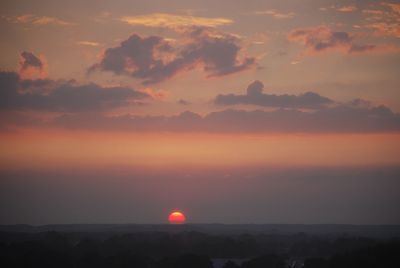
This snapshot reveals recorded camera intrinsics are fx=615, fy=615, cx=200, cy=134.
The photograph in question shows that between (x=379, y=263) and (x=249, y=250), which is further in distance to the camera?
(x=249, y=250)

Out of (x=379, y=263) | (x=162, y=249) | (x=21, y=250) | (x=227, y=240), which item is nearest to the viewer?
(x=379, y=263)

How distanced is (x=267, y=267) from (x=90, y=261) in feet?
77.1

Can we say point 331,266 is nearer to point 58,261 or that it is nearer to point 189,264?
point 189,264

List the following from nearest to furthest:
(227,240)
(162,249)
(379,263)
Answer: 1. (379,263)
2. (162,249)
3. (227,240)

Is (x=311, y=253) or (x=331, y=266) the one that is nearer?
(x=331, y=266)

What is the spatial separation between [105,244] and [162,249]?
10.8 m

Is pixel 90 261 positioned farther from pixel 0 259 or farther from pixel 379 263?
pixel 379 263

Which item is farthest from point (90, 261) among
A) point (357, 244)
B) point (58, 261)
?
point (357, 244)

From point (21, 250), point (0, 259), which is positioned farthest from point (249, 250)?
point (0, 259)

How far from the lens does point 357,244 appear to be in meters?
126

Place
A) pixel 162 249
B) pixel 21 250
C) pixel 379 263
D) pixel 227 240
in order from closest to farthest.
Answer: pixel 379 263, pixel 21 250, pixel 162 249, pixel 227 240

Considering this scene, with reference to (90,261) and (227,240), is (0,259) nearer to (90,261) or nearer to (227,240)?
(90,261)

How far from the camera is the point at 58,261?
81.1 m

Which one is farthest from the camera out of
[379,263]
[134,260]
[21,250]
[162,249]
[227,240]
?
[227,240]
